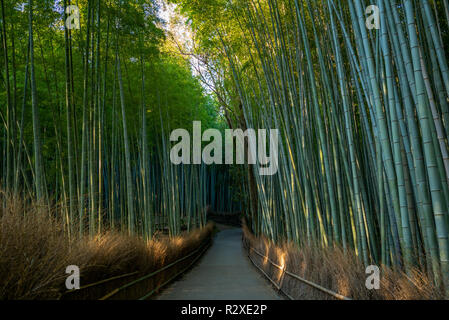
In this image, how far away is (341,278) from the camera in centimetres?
246

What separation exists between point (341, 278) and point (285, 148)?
7.22ft

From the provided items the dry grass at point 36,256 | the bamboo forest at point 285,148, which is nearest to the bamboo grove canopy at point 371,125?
the bamboo forest at point 285,148

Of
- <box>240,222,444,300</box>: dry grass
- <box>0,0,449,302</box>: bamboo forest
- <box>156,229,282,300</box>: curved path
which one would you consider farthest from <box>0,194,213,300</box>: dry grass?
<box>240,222,444,300</box>: dry grass

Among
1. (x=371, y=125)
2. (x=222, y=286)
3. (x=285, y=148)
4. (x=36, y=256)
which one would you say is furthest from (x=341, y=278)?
(x=222, y=286)

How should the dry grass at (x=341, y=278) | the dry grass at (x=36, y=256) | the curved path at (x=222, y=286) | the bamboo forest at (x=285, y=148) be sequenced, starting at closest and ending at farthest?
the dry grass at (x=36, y=256)
the dry grass at (x=341, y=278)
the bamboo forest at (x=285, y=148)
the curved path at (x=222, y=286)

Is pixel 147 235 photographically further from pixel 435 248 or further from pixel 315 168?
pixel 435 248

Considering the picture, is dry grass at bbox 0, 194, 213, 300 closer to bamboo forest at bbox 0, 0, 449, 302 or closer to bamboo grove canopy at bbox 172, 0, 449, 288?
bamboo forest at bbox 0, 0, 449, 302

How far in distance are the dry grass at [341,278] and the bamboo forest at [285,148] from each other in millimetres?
13

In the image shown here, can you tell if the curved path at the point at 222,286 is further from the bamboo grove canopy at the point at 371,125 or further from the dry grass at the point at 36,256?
the dry grass at the point at 36,256

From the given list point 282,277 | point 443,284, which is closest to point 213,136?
point 282,277

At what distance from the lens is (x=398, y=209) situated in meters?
2.15

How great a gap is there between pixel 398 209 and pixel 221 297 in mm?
2245

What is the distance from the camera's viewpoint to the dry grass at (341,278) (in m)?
1.72

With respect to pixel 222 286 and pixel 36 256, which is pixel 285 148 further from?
pixel 36 256
